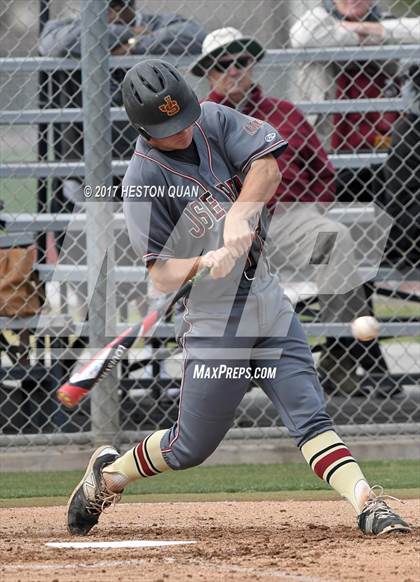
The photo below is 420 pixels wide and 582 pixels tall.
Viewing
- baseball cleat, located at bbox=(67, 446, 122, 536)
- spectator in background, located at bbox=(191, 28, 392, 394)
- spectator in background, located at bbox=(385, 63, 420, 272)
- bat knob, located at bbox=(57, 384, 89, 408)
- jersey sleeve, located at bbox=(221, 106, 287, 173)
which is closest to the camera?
jersey sleeve, located at bbox=(221, 106, 287, 173)

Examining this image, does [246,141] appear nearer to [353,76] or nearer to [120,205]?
[120,205]

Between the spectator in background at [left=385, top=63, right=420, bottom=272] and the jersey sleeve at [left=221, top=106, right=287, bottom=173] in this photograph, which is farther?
the spectator in background at [left=385, top=63, right=420, bottom=272]

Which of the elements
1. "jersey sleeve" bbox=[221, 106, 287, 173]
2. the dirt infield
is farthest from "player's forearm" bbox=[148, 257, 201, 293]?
the dirt infield

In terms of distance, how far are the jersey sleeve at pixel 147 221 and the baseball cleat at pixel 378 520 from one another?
119 centimetres

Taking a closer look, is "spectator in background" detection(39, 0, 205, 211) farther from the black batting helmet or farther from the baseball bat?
the black batting helmet

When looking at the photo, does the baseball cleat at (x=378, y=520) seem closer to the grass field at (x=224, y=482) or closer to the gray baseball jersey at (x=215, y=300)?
the gray baseball jersey at (x=215, y=300)

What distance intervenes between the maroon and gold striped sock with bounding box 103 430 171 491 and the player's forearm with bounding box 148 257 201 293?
1.97 ft

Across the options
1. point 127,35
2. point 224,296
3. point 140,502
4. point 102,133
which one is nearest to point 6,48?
point 127,35

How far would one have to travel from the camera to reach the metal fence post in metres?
6.41

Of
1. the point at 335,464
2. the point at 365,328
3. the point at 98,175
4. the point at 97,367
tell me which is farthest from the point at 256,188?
the point at 98,175

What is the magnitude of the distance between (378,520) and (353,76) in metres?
3.89

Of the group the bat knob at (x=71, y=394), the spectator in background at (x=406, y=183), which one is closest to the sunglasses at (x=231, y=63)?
the spectator in background at (x=406, y=183)

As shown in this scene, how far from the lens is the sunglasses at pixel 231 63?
659 centimetres

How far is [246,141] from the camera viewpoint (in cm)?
425
